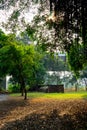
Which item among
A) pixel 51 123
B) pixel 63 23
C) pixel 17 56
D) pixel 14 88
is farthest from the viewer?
pixel 14 88

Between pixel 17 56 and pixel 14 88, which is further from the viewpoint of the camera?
pixel 14 88

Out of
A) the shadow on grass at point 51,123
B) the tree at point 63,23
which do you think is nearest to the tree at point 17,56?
the tree at point 63,23

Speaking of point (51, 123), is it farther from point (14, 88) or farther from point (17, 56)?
point (14, 88)

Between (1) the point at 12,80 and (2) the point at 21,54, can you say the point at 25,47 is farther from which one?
(1) the point at 12,80

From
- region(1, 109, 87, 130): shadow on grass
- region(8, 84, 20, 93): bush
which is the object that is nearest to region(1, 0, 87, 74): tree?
region(1, 109, 87, 130): shadow on grass

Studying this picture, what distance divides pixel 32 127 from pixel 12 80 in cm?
3857

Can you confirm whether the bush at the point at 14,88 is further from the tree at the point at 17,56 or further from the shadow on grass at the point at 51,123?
the shadow on grass at the point at 51,123

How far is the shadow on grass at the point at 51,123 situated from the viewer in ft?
41.0

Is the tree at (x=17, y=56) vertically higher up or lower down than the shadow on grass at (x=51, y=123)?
higher up

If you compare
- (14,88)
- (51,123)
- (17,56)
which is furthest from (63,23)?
(14,88)

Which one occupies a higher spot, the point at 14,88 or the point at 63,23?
the point at 63,23

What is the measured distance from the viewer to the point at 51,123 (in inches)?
520

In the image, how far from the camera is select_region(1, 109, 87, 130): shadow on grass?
1251cm

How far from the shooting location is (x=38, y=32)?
786 inches
